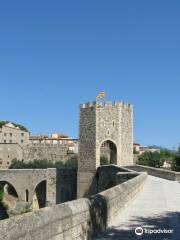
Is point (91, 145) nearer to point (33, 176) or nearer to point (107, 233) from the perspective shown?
point (33, 176)

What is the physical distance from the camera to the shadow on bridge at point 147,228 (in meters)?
7.26

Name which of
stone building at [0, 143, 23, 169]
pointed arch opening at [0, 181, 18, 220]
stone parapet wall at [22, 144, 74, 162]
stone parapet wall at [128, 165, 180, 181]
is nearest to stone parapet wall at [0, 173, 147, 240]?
stone parapet wall at [128, 165, 180, 181]

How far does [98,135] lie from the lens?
31891 mm

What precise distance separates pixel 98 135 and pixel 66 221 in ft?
85.3

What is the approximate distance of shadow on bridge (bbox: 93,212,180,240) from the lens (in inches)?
286

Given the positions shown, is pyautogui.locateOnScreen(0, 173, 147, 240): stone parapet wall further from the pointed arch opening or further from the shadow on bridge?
the pointed arch opening

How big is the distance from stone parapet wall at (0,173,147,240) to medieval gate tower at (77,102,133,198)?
2259cm

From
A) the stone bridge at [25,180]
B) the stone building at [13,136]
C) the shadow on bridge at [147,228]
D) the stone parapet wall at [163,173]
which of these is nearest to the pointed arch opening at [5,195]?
the stone bridge at [25,180]

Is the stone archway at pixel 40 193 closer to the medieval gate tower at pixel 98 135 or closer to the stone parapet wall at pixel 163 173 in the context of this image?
the medieval gate tower at pixel 98 135

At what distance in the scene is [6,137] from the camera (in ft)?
306

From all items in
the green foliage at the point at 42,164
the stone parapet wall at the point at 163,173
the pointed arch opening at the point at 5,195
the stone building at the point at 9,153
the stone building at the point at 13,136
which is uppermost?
the stone building at the point at 13,136

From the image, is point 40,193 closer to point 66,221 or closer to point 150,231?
point 150,231

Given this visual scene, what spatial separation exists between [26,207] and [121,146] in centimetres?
1348

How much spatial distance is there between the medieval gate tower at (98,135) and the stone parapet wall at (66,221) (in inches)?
889
